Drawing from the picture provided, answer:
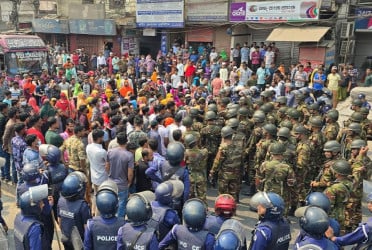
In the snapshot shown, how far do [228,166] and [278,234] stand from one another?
3066 millimetres

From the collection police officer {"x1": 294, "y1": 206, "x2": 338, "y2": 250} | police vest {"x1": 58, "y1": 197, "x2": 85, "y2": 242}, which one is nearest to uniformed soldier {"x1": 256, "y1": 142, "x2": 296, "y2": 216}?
police officer {"x1": 294, "y1": 206, "x2": 338, "y2": 250}

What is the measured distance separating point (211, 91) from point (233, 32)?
5.59 m

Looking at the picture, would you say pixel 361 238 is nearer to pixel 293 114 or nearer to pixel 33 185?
pixel 33 185

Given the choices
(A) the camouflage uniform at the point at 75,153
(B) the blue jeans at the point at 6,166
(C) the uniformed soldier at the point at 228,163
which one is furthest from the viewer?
(B) the blue jeans at the point at 6,166

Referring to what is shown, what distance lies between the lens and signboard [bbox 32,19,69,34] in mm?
26141

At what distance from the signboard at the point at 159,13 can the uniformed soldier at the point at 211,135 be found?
41.8 feet

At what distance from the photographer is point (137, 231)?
3.80m

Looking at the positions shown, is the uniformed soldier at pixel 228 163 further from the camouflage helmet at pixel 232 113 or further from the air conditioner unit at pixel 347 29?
the air conditioner unit at pixel 347 29

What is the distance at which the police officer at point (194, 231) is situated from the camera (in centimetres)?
371

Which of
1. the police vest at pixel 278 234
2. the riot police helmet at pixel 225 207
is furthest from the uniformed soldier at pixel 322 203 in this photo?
the riot police helmet at pixel 225 207

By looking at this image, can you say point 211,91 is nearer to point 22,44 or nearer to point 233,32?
point 233,32

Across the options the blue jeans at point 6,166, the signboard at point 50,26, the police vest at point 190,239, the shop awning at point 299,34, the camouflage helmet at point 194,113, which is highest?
the signboard at point 50,26

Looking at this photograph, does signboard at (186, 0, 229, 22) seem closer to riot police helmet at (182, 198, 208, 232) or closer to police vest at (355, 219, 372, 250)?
police vest at (355, 219, 372, 250)

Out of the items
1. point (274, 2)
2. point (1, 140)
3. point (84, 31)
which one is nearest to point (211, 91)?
point (274, 2)
